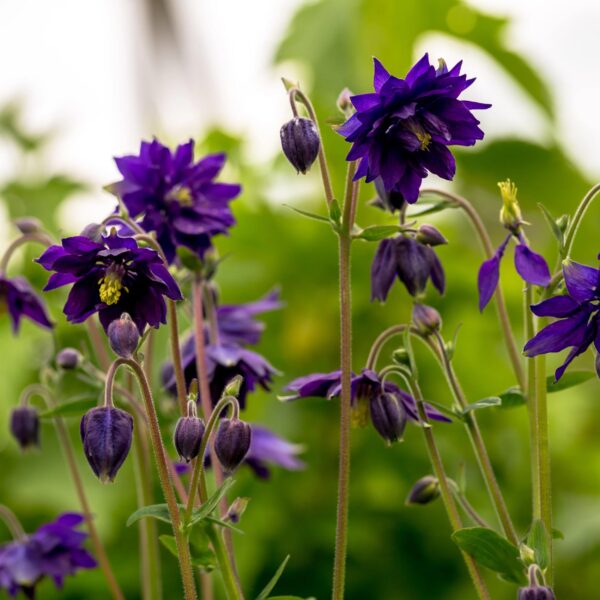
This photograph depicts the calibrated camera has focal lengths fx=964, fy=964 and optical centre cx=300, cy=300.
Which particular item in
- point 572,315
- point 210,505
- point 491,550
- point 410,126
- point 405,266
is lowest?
point 491,550

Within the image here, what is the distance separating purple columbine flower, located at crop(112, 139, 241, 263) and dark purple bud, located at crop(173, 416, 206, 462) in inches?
13.3

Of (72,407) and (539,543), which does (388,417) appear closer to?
(539,543)

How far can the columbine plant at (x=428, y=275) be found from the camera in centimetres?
99

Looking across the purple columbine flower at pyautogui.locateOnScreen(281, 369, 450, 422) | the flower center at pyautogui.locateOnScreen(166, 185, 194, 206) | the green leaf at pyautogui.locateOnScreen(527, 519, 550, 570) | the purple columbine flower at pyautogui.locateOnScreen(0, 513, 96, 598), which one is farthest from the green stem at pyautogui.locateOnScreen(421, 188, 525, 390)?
the purple columbine flower at pyautogui.locateOnScreen(0, 513, 96, 598)

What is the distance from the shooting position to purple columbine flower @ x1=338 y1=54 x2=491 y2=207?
0.99 metres

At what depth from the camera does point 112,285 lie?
1.06 metres

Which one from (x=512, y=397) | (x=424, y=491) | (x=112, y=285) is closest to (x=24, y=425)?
(x=112, y=285)

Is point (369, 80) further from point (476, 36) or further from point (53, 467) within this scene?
point (53, 467)

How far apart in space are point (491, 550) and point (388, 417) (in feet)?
0.61

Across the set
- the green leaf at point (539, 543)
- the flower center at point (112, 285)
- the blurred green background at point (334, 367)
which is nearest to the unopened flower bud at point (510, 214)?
the green leaf at point (539, 543)

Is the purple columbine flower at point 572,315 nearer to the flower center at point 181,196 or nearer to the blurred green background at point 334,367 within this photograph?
the flower center at point 181,196

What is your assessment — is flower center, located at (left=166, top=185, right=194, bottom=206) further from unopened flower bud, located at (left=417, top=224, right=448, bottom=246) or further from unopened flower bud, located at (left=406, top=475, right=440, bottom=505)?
unopened flower bud, located at (left=406, top=475, right=440, bottom=505)

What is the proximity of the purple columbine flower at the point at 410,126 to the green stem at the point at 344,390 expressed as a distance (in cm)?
5

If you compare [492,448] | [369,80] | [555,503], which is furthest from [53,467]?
[369,80]
